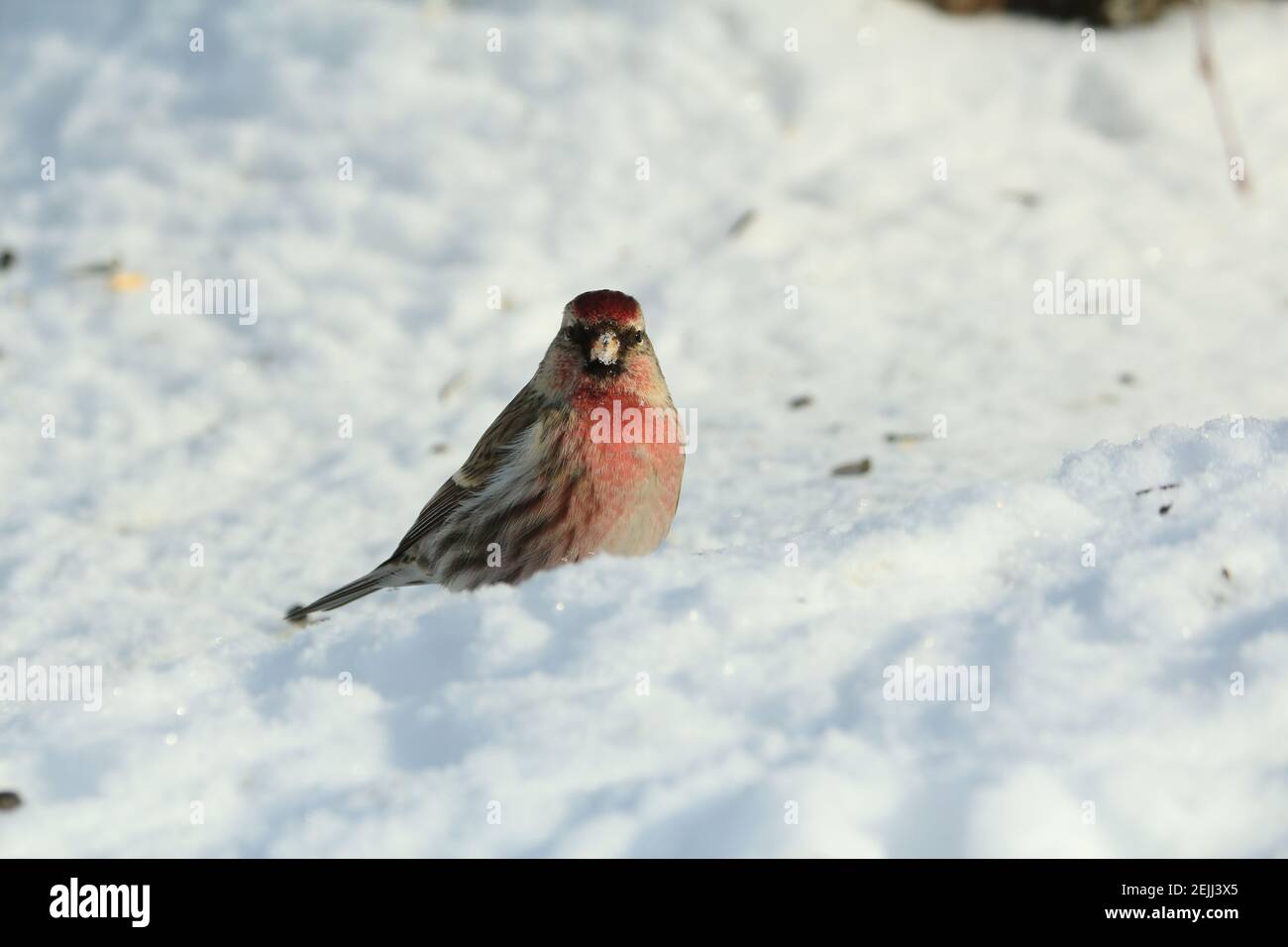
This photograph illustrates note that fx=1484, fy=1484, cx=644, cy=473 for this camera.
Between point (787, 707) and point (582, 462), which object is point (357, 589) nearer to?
point (582, 462)

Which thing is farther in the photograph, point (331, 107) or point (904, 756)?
point (331, 107)

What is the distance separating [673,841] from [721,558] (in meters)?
0.88

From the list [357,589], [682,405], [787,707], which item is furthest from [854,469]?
[787,707]

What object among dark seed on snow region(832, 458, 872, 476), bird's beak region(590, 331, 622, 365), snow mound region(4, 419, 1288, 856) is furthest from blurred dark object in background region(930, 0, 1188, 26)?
snow mound region(4, 419, 1288, 856)

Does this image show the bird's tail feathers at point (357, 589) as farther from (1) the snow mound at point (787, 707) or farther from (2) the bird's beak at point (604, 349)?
(1) the snow mound at point (787, 707)

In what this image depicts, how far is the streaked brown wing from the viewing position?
3.87 m

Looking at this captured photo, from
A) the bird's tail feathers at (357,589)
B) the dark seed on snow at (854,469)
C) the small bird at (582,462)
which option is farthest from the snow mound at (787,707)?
the dark seed on snow at (854,469)

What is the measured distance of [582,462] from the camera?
365 centimetres

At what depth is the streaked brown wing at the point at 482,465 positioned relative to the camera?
387 cm

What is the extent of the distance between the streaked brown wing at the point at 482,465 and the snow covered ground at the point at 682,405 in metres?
0.23

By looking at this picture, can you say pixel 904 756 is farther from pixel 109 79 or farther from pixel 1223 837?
pixel 109 79
